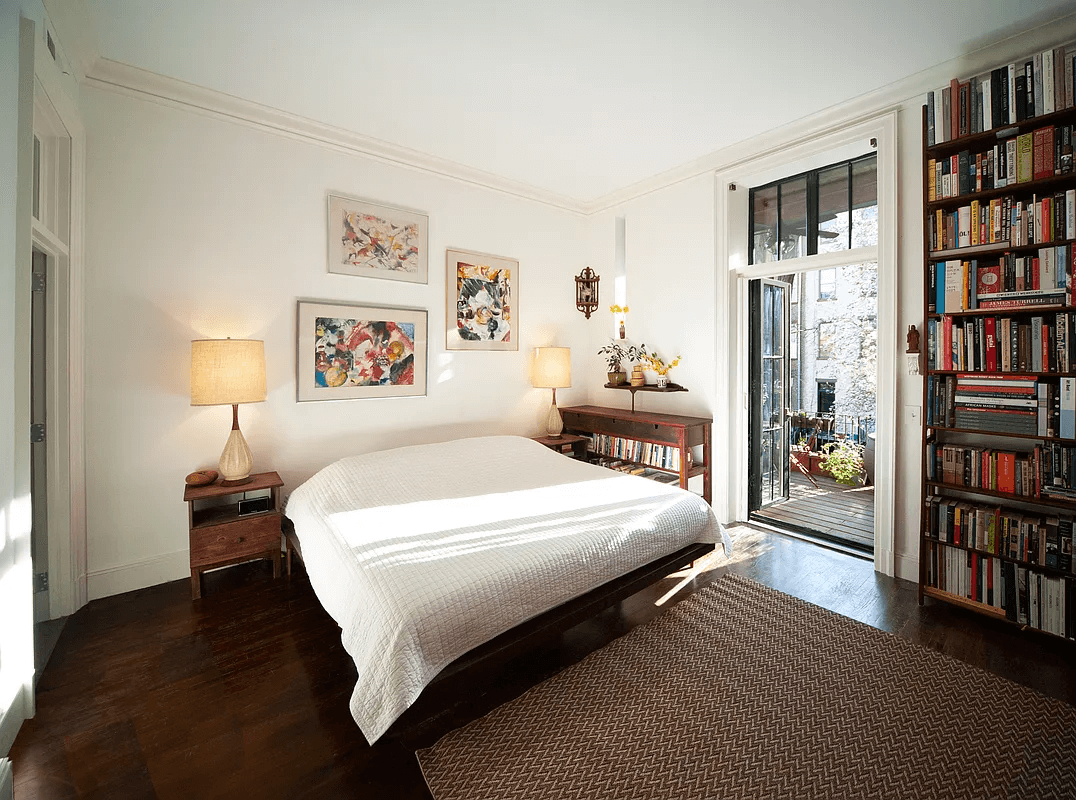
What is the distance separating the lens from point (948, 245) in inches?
99.2

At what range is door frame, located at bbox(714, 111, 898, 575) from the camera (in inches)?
114

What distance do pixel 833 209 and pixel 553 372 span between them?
92.5 inches

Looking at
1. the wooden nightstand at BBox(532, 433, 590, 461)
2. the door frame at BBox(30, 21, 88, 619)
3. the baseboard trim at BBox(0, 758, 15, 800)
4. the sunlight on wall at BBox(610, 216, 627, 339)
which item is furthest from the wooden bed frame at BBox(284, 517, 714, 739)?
the sunlight on wall at BBox(610, 216, 627, 339)


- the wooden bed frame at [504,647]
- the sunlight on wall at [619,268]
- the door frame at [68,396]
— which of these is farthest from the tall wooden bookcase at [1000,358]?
the door frame at [68,396]

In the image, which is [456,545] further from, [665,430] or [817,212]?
[817,212]

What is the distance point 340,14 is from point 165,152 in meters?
1.40

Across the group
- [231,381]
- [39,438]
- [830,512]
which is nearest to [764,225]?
[830,512]

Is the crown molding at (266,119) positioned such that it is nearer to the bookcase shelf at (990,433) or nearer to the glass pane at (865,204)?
the glass pane at (865,204)

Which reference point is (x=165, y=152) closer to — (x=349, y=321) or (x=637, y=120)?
(x=349, y=321)

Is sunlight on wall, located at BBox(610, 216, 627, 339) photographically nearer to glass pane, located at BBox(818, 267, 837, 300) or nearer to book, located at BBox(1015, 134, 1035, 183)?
book, located at BBox(1015, 134, 1035, 183)

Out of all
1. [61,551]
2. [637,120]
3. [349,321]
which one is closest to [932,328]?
[637,120]

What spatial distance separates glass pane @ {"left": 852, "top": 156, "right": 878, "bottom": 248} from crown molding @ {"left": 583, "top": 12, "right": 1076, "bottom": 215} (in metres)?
0.39

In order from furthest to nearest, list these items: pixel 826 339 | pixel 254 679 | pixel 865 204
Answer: pixel 826 339 < pixel 865 204 < pixel 254 679

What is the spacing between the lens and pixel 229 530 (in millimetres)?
2758
